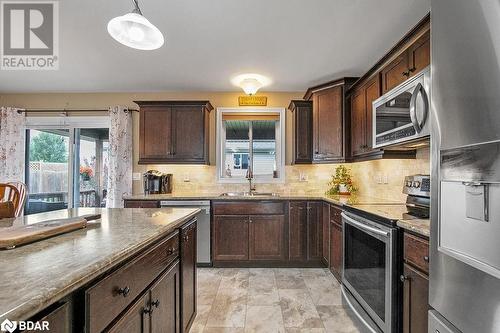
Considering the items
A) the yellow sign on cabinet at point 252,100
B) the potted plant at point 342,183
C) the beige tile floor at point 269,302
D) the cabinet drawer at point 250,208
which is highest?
the yellow sign on cabinet at point 252,100

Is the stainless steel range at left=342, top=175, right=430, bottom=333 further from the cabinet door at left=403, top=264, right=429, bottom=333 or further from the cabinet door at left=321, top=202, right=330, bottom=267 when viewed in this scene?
the cabinet door at left=321, top=202, right=330, bottom=267

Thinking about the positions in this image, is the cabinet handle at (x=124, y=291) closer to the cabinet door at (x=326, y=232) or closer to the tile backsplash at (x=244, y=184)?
the cabinet door at (x=326, y=232)

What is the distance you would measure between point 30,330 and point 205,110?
137 inches

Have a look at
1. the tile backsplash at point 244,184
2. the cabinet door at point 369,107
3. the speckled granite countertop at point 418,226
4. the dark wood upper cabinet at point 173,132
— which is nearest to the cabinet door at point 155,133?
the dark wood upper cabinet at point 173,132

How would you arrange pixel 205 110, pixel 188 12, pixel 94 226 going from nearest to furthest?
pixel 94 226 < pixel 188 12 < pixel 205 110

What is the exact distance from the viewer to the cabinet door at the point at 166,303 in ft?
4.03

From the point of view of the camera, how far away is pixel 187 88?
4.04 metres

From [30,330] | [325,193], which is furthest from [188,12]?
[325,193]

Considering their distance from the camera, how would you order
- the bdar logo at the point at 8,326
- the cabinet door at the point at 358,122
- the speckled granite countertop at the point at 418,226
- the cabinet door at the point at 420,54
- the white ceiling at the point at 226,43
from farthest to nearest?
the cabinet door at the point at 358,122
the white ceiling at the point at 226,43
the cabinet door at the point at 420,54
the speckled granite countertop at the point at 418,226
the bdar logo at the point at 8,326

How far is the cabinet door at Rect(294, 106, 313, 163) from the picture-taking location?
12.6 feet

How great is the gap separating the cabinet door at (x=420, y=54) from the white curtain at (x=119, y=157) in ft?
12.4

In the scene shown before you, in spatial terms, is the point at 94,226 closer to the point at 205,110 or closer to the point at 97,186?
the point at 205,110

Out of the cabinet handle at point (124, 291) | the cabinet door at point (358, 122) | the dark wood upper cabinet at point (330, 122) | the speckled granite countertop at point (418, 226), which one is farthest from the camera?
the dark wood upper cabinet at point (330, 122)

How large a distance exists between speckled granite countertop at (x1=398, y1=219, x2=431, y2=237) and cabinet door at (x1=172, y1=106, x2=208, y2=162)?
2.77 m
